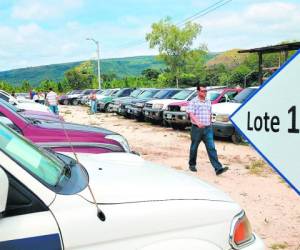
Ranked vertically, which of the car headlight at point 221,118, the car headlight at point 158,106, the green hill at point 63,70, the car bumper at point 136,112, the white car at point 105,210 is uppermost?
the white car at point 105,210

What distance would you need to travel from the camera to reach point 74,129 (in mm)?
6301

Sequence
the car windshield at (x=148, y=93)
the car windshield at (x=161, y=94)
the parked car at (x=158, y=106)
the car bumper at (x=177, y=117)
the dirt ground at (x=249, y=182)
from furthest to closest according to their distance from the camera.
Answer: the car windshield at (x=148, y=93), the car windshield at (x=161, y=94), the parked car at (x=158, y=106), the car bumper at (x=177, y=117), the dirt ground at (x=249, y=182)

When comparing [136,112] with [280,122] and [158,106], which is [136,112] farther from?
[280,122]

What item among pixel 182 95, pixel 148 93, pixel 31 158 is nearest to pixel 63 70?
pixel 148 93

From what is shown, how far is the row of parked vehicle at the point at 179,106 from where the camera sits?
13031 millimetres

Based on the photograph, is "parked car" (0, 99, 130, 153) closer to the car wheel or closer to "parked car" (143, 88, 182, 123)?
the car wheel

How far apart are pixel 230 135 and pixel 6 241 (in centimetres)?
1113

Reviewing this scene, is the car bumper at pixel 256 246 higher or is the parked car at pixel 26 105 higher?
the car bumper at pixel 256 246

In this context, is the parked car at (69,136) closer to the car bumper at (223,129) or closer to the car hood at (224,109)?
the car bumper at (223,129)

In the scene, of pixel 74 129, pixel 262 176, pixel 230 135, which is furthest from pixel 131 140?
pixel 74 129

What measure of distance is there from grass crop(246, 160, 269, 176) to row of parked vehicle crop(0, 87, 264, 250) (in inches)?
245

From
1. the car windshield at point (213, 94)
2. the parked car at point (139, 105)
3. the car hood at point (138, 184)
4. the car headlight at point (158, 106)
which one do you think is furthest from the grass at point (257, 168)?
the parked car at point (139, 105)

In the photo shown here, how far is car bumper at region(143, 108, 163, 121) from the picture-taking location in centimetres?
1798

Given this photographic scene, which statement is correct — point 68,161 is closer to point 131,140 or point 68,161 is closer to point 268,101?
A: point 268,101
